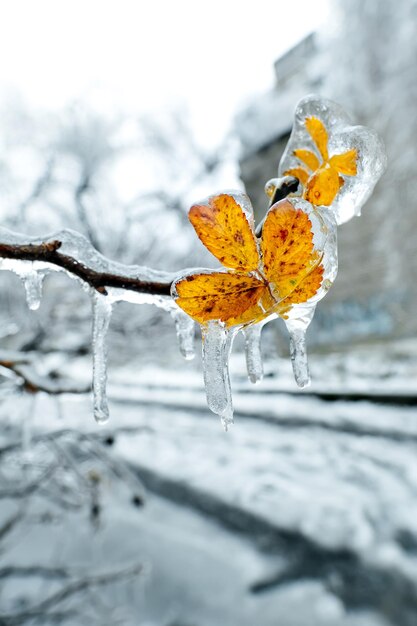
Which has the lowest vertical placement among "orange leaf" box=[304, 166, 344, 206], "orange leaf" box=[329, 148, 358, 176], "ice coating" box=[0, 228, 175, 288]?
"ice coating" box=[0, 228, 175, 288]

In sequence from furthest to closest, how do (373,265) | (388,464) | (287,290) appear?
(373,265) < (388,464) < (287,290)

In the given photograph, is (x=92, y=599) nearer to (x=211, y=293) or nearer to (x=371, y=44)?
(x=211, y=293)

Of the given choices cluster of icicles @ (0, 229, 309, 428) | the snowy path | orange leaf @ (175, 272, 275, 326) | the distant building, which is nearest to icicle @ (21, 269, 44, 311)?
cluster of icicles @ (0, 229, 309, 428)

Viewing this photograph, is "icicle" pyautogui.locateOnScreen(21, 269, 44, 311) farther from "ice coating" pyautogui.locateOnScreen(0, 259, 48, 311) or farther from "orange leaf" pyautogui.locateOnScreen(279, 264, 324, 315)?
"orange leaf" pyautogui.locateOnScreen(279, 264, 324, 315)

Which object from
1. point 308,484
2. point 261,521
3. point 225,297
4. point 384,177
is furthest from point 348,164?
point 384,177

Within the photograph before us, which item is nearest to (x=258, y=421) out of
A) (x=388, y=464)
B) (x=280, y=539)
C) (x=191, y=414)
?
(x=191, y=414)

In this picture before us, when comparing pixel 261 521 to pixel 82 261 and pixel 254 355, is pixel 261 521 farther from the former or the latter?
pixel 82 261
